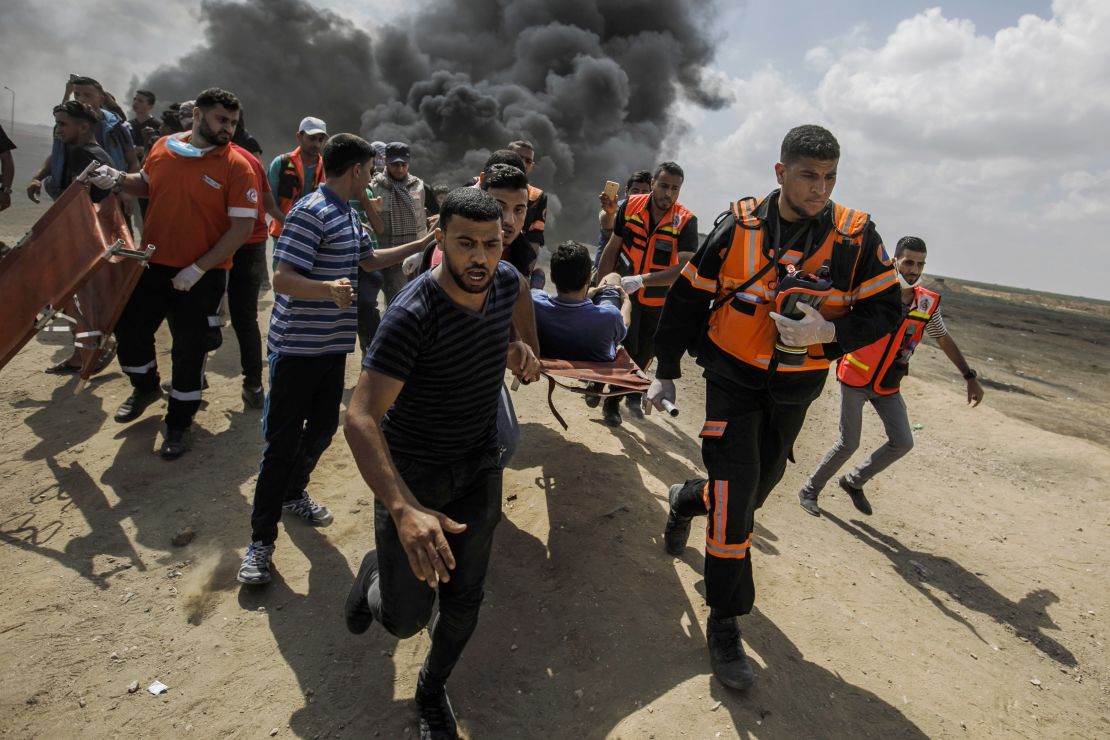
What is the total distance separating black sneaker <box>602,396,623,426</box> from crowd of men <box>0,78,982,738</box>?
1.18m

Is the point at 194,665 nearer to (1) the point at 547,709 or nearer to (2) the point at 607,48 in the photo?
(1) the point at 547,709

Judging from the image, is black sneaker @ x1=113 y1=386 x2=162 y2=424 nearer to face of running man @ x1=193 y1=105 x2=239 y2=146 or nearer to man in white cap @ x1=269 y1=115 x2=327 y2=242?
man in white cap @ x1=269 y1=115 x2=327 y2=242

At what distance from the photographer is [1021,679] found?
141 inches

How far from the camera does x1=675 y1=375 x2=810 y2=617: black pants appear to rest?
9.89ft

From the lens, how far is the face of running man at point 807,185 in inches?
113

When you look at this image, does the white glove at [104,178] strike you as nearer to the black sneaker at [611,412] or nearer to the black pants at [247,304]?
the black pants at [247,304]

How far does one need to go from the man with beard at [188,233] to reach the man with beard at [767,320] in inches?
124

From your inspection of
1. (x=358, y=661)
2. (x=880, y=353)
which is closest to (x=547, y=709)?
(x=358, y=661)

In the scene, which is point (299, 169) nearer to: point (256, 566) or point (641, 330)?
point (641, 330)

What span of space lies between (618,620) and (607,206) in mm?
4055

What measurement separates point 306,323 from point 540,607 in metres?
2.00

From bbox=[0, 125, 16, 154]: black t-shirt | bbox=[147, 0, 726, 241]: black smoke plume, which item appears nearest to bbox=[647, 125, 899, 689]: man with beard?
bbox=[0, 125, 16, 154]: black t-shirt

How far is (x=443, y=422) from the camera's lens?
2488 mm

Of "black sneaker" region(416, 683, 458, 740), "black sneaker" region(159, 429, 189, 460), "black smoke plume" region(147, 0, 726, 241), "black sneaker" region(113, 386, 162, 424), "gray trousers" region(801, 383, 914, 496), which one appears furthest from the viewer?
"black smoke plume" region(147, 0, 726, 241)
